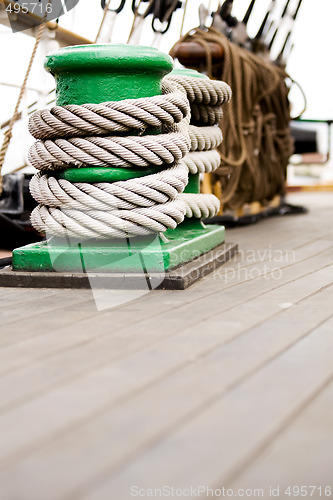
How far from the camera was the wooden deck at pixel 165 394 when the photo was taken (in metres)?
0.63

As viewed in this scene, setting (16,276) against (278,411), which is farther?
(16,276)

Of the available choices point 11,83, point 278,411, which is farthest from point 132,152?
point 11,83

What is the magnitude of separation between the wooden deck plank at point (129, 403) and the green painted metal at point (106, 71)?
75cm

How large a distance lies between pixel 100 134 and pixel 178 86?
415 mm

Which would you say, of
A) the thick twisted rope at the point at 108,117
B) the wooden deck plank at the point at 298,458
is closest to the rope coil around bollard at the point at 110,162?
the thick twisted rope at the point at 108,117

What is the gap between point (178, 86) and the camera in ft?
6.18

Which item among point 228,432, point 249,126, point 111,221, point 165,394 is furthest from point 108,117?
point 249,126

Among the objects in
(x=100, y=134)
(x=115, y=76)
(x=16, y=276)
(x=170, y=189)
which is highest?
(x=115, y=76)

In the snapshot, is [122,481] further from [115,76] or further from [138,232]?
[115,76]

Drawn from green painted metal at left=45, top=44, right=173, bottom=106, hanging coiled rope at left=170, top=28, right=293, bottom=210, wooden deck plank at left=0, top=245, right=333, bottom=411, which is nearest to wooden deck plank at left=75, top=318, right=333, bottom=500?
wooden deck plank at left=0, top=245, right=333, bottom=411

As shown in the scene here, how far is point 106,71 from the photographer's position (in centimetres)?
159

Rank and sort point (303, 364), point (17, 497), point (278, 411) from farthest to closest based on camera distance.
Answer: point (303, 364) < point (278, 411) < point (17, 497)

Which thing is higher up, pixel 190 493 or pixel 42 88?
pixel 42 88

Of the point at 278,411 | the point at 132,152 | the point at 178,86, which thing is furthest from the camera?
the point at 178,86
